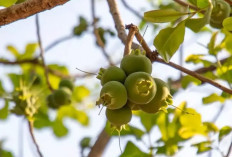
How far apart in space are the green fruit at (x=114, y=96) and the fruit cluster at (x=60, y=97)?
1.53 m

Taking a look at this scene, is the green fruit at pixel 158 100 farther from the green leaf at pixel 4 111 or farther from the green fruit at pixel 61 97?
the green leaf at pixel 4 111

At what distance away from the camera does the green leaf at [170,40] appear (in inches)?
56.8

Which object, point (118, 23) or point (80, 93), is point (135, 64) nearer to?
point (118, 23)

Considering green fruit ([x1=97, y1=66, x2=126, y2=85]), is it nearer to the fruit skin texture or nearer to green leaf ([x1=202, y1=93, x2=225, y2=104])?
the fruit skin texture

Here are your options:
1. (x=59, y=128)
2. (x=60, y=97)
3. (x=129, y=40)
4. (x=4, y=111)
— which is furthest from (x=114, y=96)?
(x=59, y=128)

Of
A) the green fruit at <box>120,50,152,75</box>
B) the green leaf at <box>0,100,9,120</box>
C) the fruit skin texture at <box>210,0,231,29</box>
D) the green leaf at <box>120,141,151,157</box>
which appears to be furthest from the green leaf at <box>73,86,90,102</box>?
the green fruit at <box>120,50,152,75</box>

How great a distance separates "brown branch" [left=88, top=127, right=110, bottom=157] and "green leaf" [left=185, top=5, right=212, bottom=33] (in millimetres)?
1257

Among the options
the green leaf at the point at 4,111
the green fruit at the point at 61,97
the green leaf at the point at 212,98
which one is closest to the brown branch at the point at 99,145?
the green fruit at the point at 61,97

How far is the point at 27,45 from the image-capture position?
11.0 ft

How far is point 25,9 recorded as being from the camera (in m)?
1.40

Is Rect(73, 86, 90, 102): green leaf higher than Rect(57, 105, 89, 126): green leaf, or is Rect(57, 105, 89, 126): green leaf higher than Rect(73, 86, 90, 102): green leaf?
Rect(73, 86, 90, 102): green leaf

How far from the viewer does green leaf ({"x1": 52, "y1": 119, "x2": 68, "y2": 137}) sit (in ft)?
10.6

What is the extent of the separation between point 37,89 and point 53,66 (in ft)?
1.80

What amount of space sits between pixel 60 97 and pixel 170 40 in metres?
1.46
